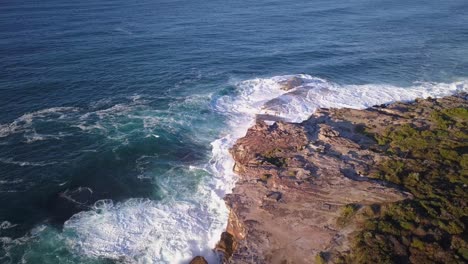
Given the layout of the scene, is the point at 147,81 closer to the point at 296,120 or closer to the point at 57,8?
the point at 296,120

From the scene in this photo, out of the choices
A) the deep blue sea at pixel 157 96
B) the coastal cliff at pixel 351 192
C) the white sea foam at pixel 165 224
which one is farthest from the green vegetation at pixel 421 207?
A: the deep blue sea at pixel 157 96

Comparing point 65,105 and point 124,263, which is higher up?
point 65,105

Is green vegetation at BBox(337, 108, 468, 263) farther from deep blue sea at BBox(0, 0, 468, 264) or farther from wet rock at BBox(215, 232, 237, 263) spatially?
deep blue sea at BBox(0, 0, 468, 264)

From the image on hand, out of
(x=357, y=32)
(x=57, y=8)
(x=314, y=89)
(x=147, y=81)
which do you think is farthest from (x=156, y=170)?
(x=57, y=8)

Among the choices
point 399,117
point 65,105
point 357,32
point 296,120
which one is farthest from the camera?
point 357,32

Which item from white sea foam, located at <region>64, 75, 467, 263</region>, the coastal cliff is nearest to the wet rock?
the coastal cliff

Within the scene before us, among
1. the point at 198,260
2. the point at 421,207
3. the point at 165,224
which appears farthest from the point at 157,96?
the point at 421,207
